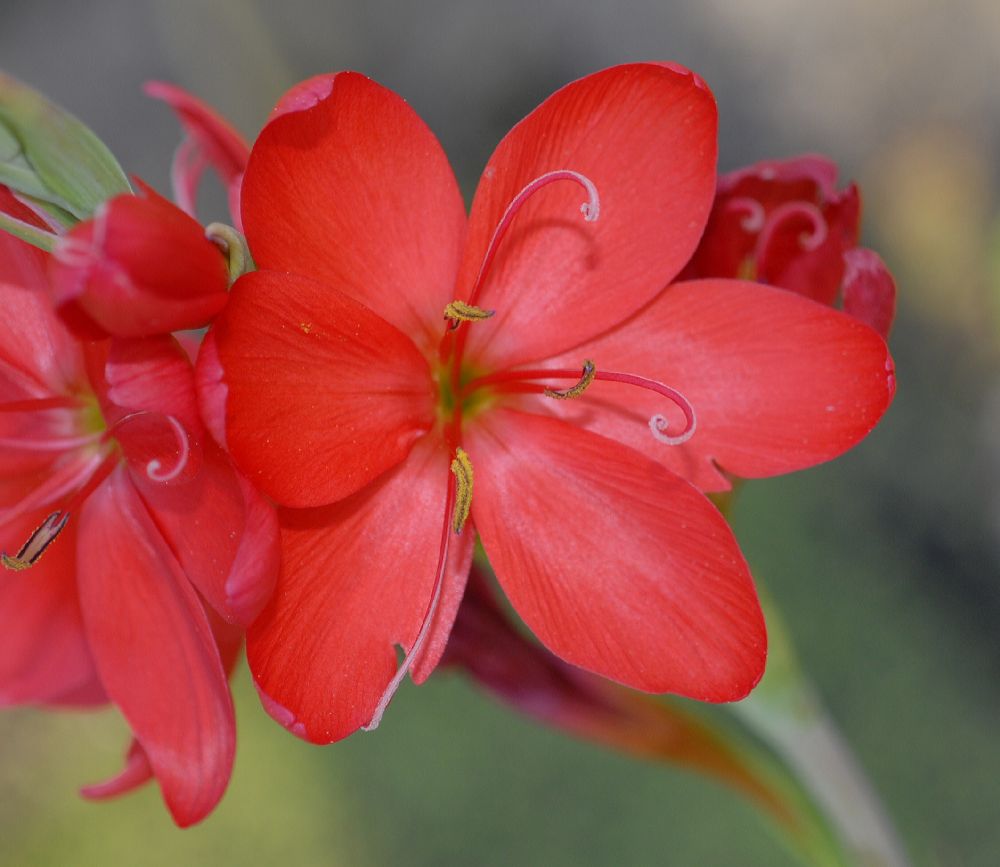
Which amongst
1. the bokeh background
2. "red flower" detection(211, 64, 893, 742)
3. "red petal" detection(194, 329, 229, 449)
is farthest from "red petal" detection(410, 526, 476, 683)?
the bokeh background

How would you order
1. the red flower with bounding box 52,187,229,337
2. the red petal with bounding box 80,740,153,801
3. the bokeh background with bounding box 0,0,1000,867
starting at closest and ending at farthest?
the red flower with bounding box 52,187,229,337 → the red petal with bounding box 80,740,153,801 → the bokeh background with bounding box 0,0,1000,867

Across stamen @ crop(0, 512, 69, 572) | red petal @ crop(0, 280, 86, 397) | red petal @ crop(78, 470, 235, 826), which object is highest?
red petal @ crop(0, 280, 86, 397)

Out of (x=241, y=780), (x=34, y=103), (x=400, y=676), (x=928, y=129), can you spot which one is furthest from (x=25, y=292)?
(x=928, y=129)

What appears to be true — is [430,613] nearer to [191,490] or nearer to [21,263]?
[191,490]

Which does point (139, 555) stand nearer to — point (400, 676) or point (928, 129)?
point (400, 676)

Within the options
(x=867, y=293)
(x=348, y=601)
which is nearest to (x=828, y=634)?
(x=867, y=293)

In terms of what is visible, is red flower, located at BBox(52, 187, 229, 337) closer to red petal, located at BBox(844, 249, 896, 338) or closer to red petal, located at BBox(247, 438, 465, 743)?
red petal, located at BBox(247, 438, 465, 743)

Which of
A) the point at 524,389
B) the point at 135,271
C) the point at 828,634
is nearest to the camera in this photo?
the point at 135,271
